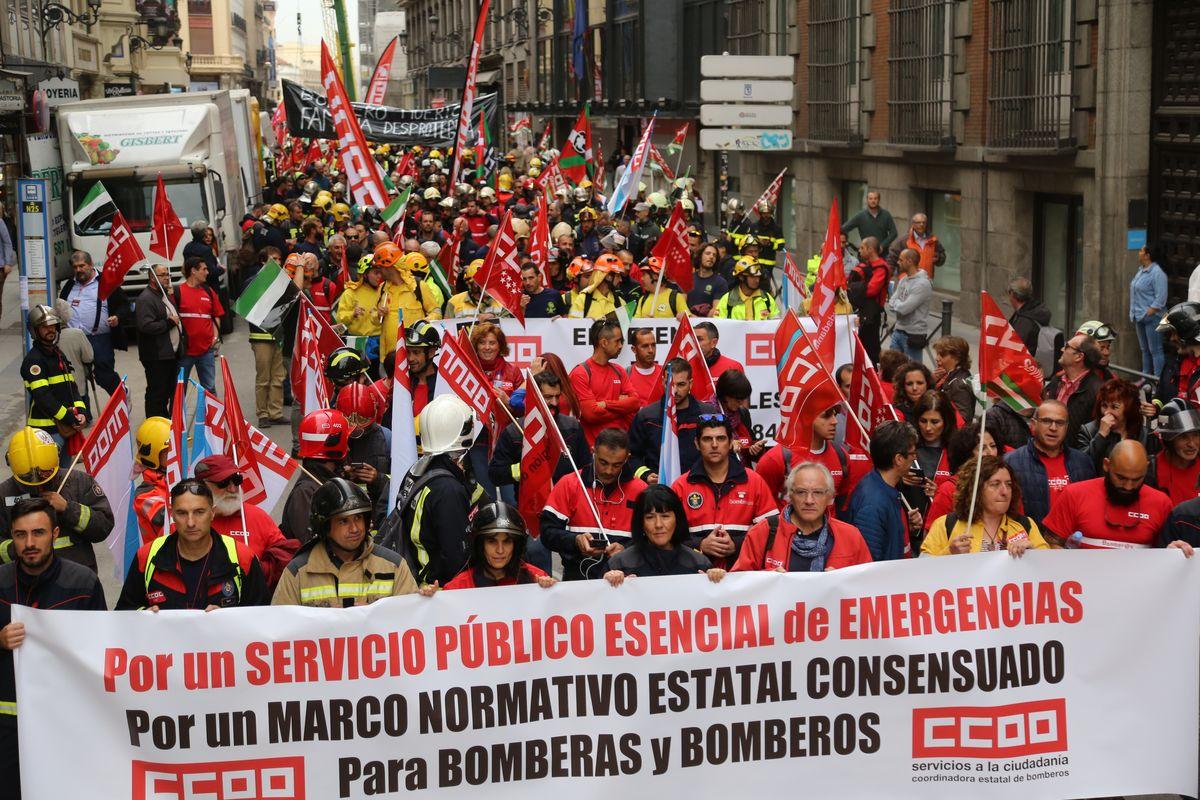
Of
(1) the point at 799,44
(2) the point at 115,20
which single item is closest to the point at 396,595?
(1) the point at 799,44

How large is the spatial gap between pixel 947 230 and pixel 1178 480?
16.9 meters

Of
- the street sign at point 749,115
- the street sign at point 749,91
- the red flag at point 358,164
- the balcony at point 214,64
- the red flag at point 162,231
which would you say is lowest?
Result: the red flag at point 162,231

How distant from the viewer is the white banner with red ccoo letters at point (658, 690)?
550cm

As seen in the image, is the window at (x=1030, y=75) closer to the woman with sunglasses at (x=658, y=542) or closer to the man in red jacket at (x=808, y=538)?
the man in red jacket at (x=808, y=538)

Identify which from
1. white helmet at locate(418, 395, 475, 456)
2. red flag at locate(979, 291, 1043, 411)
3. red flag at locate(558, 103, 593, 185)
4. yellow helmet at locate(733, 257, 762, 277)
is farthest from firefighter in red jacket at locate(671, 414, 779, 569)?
red flag at locate(558, 103, 593, 185)

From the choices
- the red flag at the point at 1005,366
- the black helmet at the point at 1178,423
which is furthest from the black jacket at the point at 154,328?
the black helmet at the point at 1178,423

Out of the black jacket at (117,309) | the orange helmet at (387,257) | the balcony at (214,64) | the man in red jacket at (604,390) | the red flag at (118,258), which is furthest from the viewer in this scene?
the balcony at (214,64)

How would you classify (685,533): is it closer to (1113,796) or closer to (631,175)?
(1113,796)

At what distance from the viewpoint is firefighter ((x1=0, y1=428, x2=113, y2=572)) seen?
22.8 ft

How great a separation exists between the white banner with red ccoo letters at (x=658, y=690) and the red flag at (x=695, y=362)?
3.57 m

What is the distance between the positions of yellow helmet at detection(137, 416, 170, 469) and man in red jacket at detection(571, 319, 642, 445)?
2757 mm

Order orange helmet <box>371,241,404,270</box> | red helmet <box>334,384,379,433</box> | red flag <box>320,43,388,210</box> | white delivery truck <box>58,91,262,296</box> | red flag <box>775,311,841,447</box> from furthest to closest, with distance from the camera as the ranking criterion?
white delivery truck <box>58,91,262,296</box>
red flag <box>320,43,388,210</box>
orange helmet <box>371,241,404,270</box>
red helmet <box>334,384,379,433</box>
red flag <box>775,311,841,447</box>

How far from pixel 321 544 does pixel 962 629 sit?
93.5 inches

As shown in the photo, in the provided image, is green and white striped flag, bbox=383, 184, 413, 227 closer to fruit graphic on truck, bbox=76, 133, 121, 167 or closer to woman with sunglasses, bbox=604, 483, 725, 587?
fruit graphic on truck, bbox=76, 133, 121, 167
